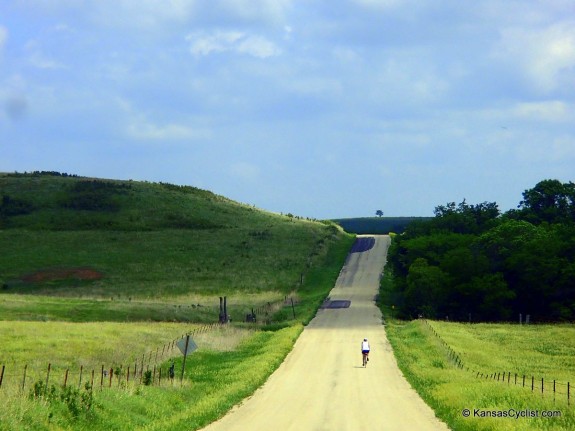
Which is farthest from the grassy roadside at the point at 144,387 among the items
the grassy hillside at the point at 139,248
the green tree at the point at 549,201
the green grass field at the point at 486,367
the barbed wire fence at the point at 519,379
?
the green tree at the point at 549,201

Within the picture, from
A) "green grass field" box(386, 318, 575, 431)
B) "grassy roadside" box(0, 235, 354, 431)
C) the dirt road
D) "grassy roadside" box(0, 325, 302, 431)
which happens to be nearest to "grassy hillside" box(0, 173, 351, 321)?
"grassy roadside" box(0, 235, 354, 431)

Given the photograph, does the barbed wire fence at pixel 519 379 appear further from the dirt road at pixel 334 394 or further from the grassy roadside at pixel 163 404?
the grassy roadside at pixel 163 404

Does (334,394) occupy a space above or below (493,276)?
below

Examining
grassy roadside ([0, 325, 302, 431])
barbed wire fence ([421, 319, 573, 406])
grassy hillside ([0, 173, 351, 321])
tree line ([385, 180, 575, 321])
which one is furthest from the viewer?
grassy hillside ([0, 173, 351, 321])

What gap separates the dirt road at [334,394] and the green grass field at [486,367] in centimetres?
84

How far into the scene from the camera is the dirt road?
22609 millimetres

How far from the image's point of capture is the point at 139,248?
109250mm

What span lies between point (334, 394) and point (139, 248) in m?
82.4

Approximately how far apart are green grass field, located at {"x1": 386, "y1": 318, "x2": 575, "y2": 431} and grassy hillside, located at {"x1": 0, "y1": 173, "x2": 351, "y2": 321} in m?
22.2

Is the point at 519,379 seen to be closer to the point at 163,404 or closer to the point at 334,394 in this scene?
the point at 334,394

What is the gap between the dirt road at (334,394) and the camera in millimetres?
22609

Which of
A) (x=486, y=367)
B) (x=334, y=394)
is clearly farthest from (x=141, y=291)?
(x=334, y=394)

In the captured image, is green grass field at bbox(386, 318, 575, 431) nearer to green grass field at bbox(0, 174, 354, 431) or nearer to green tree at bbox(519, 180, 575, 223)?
green grass field at bbox(0, 174, 354, 431)

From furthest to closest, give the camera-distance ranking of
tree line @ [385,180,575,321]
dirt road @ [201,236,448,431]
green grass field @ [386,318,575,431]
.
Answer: tree line @ [385,180,575,321], dirt road @ [201,236,448,431], green grass field @ [386,318,575,431]
